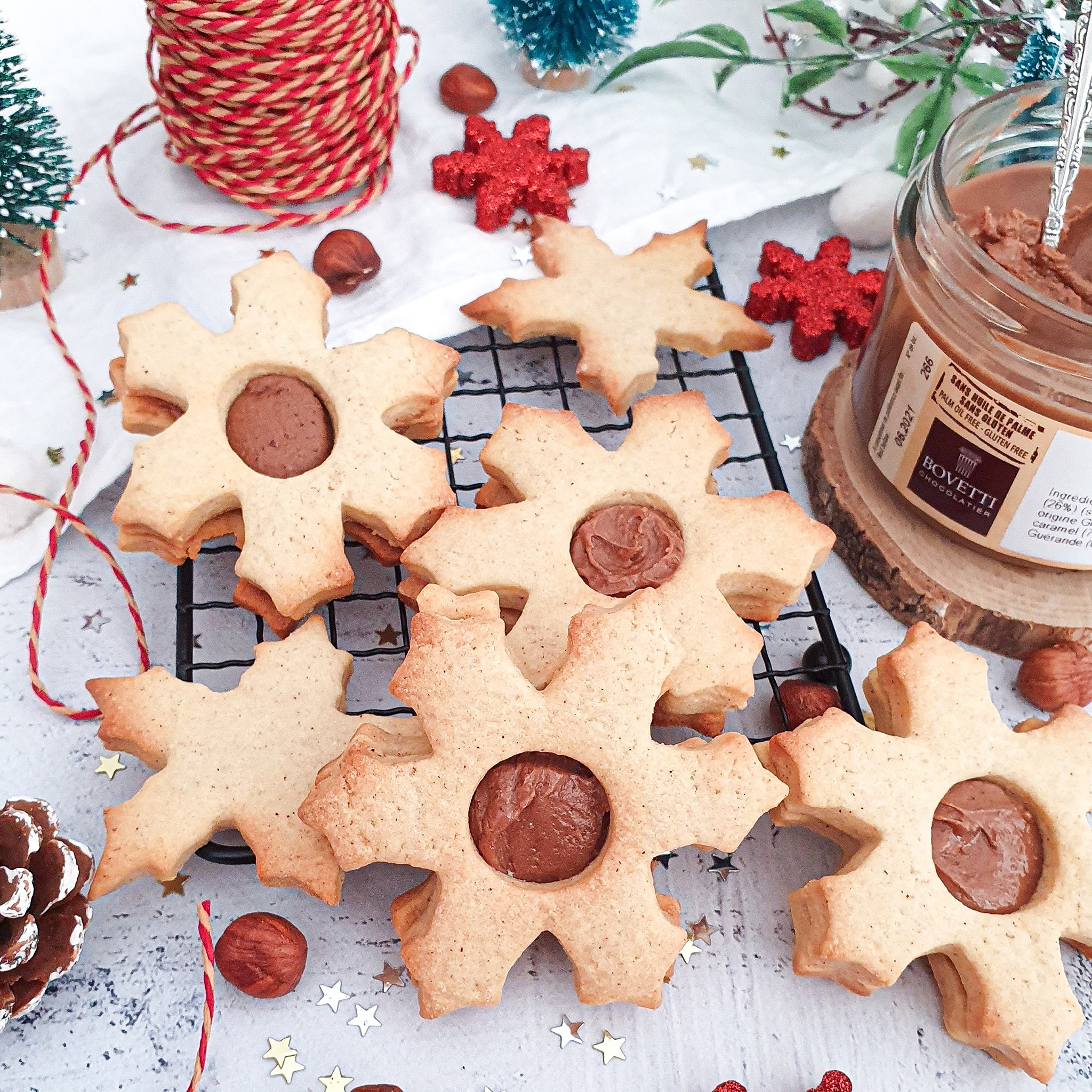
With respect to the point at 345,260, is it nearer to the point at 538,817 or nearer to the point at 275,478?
the point at 275,478

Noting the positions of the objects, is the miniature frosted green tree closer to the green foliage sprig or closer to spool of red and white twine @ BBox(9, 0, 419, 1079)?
spool of red and white twine @ BBox(9, 0, 419, 1079)

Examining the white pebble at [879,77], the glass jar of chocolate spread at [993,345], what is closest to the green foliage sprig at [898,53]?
the white pebble at [879,77]

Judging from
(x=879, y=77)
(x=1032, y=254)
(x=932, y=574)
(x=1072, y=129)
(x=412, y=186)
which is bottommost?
(x=932, y=574)

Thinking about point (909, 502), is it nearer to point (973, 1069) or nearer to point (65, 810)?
point (973, 1069)

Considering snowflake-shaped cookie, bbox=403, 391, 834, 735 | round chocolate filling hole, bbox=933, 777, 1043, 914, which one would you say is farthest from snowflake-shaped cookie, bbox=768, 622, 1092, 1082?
snowflake-shaped cookie, bbox=403, 391, 834, 735

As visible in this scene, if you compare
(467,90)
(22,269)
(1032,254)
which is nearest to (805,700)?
(1032,254)

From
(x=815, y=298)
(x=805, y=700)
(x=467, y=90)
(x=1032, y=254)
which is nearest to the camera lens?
(x=1032, y=254)

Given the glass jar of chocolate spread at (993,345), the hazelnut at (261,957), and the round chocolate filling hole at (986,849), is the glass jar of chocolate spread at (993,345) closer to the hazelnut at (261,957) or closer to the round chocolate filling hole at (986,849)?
the round chocolate filling hole at (986,849)

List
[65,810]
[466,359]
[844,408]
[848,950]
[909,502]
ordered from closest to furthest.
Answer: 1. [848,950]
2. [65,810]
3. [909,502]
4. [844,408]
5. [466,359]

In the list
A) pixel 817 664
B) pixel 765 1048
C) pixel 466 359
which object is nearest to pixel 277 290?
pixel 466 359
